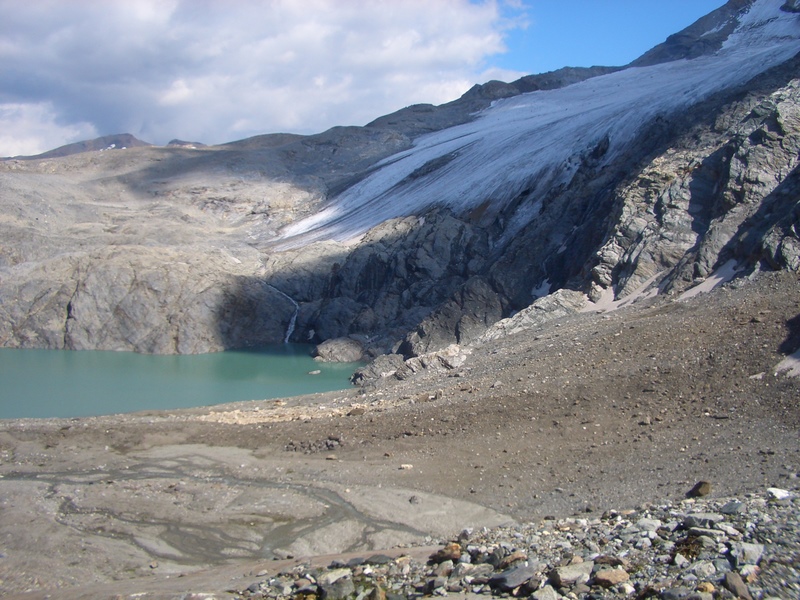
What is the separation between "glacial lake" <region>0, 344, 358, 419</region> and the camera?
2783 cm

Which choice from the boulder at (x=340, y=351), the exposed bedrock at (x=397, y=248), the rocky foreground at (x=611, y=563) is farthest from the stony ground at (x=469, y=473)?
the boulder at (x=340, y=351)

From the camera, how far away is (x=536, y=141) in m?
51.2

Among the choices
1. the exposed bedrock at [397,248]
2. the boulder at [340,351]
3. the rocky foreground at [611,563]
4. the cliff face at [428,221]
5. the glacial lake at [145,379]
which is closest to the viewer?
the rocky foreground at [611,563]

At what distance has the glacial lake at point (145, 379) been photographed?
27828 millimetres

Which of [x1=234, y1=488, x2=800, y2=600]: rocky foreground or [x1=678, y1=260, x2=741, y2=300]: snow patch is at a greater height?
[x1=678, y1=260, x2=741, y2=300]: snow patch

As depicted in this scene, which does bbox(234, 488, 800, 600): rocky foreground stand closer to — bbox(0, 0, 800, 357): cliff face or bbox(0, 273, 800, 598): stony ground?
bbox(0, 273, 800, 598): stony ground

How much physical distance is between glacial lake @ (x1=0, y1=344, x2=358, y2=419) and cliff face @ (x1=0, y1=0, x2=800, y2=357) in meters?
2.20

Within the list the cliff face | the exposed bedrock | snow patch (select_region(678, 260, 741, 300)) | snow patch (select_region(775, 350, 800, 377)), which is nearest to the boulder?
the exposed bedrock

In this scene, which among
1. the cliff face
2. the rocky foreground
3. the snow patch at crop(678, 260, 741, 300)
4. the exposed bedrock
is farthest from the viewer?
the cliff face

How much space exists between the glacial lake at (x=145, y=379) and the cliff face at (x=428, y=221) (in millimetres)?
2200

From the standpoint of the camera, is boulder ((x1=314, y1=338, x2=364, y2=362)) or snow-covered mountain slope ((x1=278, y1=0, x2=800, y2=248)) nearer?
boulder ((x1=314, y1=338, x2=364, y2=362))

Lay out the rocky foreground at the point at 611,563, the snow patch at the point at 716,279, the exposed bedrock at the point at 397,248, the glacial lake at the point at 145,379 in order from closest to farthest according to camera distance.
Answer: the rocky foreground at the point at 611,563 → the snow patch at the point at 716,279 → the exposed bedrock at the point at 397,248 → the glacial lake at the point at 145,379

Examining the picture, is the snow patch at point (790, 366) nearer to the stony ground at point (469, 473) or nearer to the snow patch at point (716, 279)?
the stony ground at point (469, 473)

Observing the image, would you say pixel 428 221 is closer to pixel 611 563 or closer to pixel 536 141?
pixel 536 141
